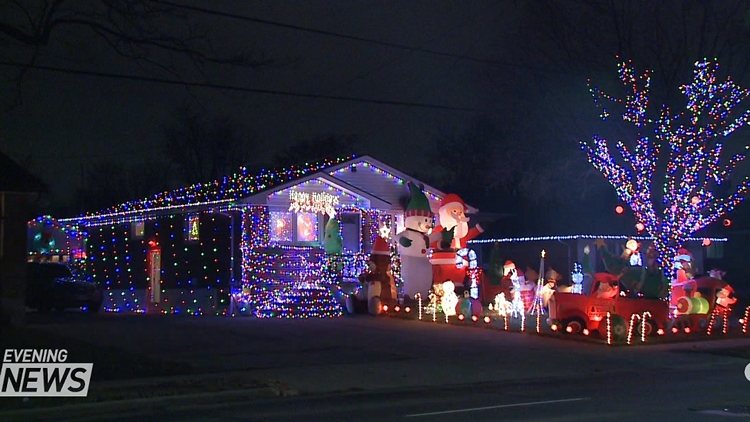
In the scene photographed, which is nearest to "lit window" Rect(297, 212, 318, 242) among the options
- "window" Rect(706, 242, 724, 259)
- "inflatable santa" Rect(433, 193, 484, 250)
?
"inflatable santa" Rect(433, 193, 484, 250)

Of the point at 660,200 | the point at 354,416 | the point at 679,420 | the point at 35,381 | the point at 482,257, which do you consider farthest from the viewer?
the point at 482,257

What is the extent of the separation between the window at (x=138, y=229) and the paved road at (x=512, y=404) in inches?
769

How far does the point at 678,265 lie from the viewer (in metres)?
27.4

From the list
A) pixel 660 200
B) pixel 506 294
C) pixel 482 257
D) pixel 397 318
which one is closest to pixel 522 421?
pixel 397 318

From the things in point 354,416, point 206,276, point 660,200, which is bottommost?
point 354,416

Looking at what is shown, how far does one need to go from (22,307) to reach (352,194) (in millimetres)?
11197

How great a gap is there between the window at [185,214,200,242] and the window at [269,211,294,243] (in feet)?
9.47

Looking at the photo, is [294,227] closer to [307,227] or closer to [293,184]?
[307,227]

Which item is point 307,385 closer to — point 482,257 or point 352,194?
point 352,194

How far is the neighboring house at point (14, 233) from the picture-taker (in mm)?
22719

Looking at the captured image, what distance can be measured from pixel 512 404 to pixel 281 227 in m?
16.6

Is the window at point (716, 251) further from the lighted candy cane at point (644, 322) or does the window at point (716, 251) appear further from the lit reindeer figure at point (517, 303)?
the lighted candy cane at point (644, 322)

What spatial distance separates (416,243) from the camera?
1145 inches

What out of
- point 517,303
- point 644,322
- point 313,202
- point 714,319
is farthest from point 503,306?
point 313,202
